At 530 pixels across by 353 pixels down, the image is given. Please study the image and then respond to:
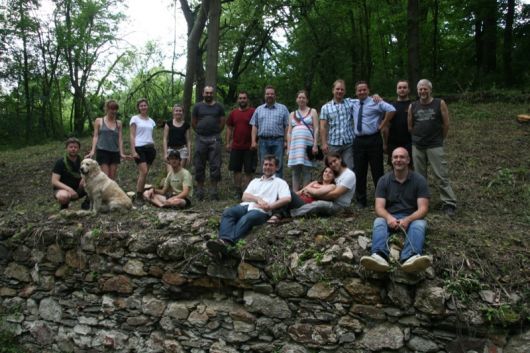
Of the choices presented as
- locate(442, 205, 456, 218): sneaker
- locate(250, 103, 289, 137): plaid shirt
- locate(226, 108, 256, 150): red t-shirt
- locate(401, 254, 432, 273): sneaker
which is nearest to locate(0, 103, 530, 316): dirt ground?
locate(442, 205, 456, 218): sneaker

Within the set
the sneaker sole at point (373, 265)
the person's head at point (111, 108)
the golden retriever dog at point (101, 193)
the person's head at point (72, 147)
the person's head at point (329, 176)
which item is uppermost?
the person's head at point (111, 108)

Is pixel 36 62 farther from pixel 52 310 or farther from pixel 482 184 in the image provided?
pixel 482 184

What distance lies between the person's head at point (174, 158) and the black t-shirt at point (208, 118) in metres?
0.73

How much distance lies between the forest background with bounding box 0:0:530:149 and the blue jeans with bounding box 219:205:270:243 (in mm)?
4695

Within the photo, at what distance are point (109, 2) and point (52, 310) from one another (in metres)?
21.0

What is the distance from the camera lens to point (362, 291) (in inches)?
178

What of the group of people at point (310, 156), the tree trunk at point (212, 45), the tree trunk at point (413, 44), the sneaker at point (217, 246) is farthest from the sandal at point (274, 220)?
the tree trunk at point (413, 44)

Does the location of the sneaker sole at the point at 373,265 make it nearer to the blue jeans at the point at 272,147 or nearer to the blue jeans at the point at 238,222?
the blue jeans at the point at 238,222

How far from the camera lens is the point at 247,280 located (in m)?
5.05

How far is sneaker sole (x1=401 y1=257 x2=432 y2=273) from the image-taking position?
4137mm

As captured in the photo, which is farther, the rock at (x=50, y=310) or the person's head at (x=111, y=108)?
the person's head at (x=111, y=108)

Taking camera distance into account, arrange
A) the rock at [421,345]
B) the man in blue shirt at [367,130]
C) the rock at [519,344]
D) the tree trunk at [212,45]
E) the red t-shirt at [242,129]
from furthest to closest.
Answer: the tree trunk at [212,45]
the red t-shirt at [242,129]
the man in blue shirt at [367,130]
the rock at [421,345]
the rock at [519,344]

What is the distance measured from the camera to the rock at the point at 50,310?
242 inches

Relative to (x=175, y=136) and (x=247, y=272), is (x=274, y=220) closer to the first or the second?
(x=247, y=272)
